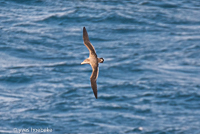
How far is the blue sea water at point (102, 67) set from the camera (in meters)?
43.2

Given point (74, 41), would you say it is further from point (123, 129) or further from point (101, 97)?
point (123, 129)

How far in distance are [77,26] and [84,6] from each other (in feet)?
11.0

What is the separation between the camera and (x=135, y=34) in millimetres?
52406

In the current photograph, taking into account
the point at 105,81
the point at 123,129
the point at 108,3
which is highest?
the point at 108,3

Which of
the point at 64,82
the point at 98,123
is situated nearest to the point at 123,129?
the point at 98,123

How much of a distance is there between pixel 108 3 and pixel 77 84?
1210 centimetres

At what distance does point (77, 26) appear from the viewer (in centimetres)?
5338

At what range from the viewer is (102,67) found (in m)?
47.0

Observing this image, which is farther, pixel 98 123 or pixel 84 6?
pixel 84 6

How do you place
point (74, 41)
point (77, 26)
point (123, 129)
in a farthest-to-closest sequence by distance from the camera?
point (77, 26) → point (74, 41) → point (123, 129)

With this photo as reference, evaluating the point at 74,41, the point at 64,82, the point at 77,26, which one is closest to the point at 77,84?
the point at 64,82

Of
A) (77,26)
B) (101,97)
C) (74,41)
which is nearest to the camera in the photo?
(101,97)

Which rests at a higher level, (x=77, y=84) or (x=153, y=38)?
(x=153, y=38)

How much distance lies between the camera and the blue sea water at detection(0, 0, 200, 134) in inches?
1702
